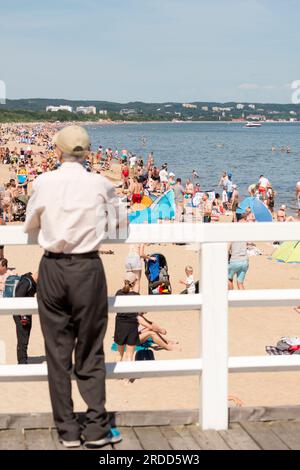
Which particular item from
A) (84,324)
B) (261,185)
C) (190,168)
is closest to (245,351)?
(84,324)

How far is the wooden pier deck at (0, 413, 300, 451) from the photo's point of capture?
407 cm

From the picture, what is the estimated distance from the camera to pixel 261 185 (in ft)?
103

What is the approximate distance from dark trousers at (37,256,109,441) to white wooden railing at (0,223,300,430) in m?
0.26

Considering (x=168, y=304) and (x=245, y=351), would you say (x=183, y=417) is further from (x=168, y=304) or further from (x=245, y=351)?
(x=245, y=351)

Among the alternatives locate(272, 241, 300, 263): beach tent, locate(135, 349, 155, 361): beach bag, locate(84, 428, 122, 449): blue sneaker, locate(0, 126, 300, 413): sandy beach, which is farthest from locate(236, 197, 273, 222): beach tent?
locate(84, 428, 122, 449): blue sneaker

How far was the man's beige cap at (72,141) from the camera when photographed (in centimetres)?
394

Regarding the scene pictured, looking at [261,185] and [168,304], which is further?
[261,185]

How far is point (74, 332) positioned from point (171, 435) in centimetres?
80

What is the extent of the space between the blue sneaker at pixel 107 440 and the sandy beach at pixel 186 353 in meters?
1.70

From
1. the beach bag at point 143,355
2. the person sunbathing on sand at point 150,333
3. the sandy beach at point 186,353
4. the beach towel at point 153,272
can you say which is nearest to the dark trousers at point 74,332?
the sandy beach at point 186,353

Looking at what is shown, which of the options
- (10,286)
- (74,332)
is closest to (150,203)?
(10,286)

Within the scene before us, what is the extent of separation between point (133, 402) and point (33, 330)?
317cm

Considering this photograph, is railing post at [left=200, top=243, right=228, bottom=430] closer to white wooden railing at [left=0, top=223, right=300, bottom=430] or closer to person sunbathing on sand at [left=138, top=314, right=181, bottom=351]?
white wooden railing at [left=0, top=223, right=300, bottom=430]

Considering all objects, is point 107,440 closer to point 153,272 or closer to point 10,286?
point 10,286
